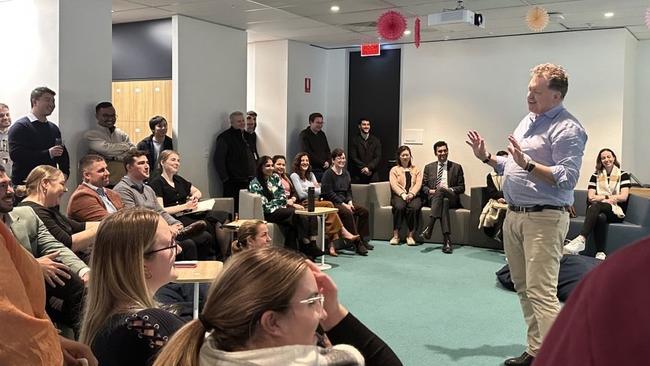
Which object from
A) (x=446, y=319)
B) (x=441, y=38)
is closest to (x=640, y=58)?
(x=441, y=38)

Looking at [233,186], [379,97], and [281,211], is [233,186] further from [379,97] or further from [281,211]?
[379,97]

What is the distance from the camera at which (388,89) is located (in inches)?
408

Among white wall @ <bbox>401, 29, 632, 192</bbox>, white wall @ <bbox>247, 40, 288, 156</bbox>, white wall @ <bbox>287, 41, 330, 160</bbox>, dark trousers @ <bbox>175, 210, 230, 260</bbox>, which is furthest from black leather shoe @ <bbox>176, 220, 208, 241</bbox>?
white wall @ <bbox>401, 29, 632, 192</bbox>

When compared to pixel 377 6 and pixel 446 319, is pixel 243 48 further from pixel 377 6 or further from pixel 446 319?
pixel 446 319

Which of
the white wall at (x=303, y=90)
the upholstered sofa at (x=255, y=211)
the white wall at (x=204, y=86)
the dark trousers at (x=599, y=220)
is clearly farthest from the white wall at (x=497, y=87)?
the upholstered sofa at (x=255, y=211)

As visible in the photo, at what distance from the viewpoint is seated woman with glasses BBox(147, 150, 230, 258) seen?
6.02 metres

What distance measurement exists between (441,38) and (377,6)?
2620 millimetres

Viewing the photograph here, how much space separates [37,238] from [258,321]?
9.34 ft

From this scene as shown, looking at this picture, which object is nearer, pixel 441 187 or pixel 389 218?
pixel 441 187

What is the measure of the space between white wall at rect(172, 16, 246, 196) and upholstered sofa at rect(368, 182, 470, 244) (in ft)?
7.14

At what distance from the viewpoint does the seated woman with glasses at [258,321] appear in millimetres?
1267

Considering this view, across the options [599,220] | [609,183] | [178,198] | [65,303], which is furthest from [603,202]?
[65,303]

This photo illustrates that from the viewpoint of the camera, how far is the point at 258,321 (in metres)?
1.30

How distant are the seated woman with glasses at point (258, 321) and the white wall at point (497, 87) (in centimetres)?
815
